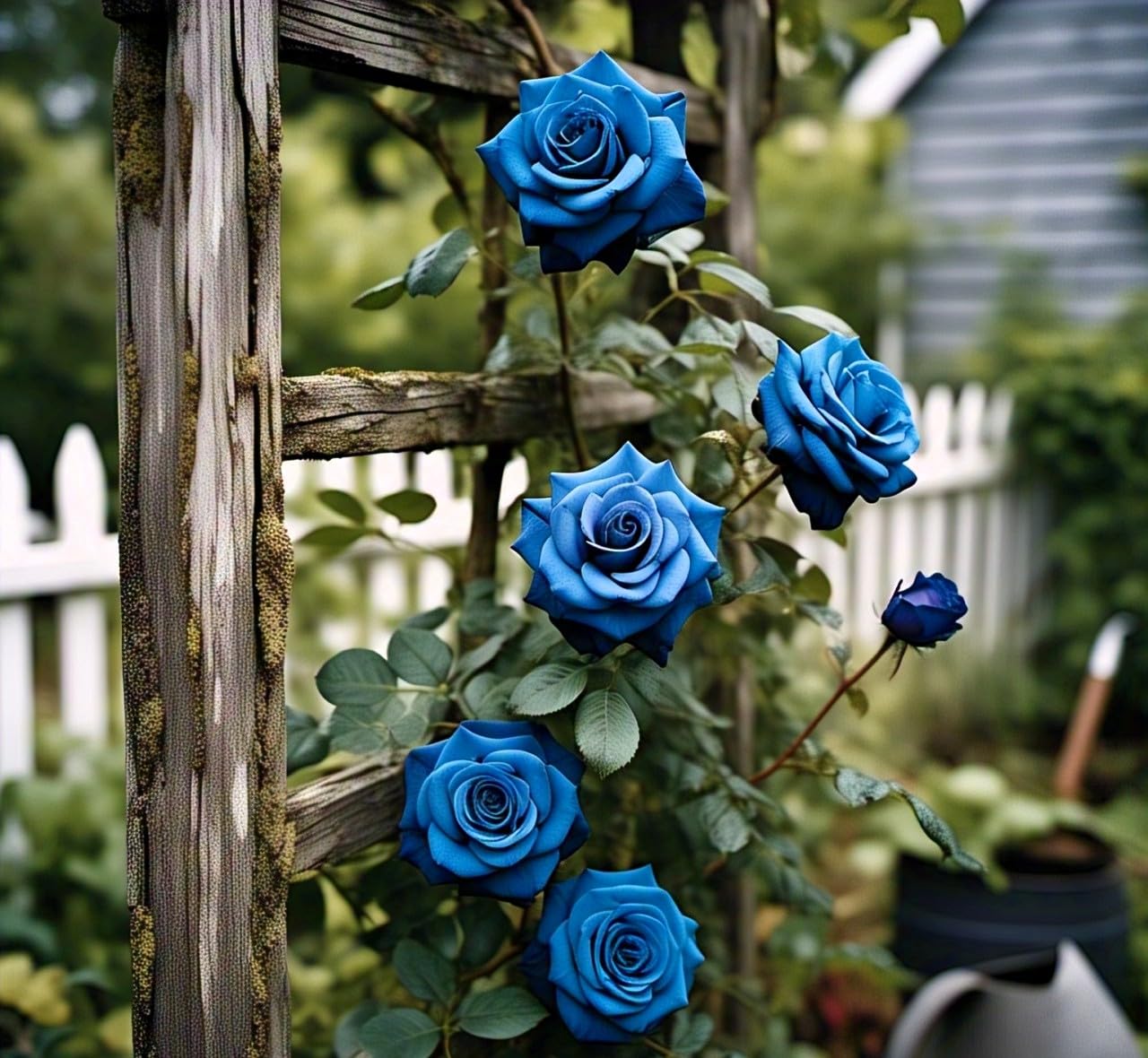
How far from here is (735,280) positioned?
1225mm

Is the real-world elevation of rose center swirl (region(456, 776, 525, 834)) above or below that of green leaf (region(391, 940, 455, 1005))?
above

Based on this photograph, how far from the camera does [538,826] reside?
105 cm

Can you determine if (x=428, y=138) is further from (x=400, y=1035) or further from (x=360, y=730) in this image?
(x=400, y=1035)

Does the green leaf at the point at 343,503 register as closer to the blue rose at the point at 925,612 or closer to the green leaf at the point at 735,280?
the green leaf at the point at 735,280

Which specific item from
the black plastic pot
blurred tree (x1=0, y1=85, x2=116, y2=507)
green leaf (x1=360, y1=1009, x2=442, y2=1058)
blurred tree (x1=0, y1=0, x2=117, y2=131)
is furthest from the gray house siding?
green leaf (x1=360, y1=1009, x2=442, y2=1058)

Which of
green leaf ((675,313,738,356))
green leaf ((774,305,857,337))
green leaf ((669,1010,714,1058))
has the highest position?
green leaf ((774,305,857,337))

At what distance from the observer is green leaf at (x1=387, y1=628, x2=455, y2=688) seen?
4.00ft

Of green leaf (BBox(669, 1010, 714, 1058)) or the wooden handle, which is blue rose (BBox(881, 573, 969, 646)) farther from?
the wooden handle

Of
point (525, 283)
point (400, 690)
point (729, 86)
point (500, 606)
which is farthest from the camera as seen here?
point (729, 86)

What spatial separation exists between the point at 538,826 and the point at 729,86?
42.8 inches

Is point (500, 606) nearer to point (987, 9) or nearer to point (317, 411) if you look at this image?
point (317, 411)

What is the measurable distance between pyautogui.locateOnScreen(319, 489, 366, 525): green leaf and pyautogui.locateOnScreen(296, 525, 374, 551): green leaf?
0.06 feet

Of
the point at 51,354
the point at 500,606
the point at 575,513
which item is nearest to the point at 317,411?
the point at 575,513

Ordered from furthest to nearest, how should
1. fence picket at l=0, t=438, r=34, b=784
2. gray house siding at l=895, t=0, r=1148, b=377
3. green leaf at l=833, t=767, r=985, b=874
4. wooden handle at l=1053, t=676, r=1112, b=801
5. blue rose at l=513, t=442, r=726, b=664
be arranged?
gray house siding at l=895, t=0, r=1148, b=377 < wooden handle at l=1053, t=676, r=1112, b=801 < fence picket at l=0, t=438, r=34, b=784 < green leaf at l=833, t=767, r=985, b=874 < blue rose at l=513, t=442, r=726, b=664
